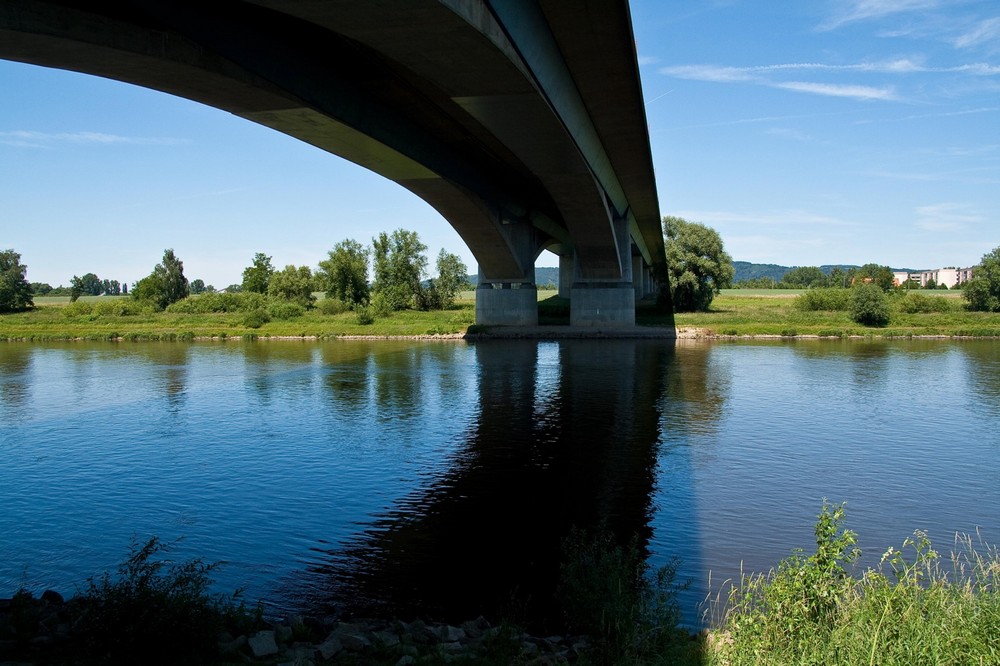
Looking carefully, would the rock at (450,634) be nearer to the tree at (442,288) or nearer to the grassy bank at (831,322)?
the grassy bank at (831,322)

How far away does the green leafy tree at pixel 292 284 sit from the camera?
286ft

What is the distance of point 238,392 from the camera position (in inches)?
1118

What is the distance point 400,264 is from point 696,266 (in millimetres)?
32064

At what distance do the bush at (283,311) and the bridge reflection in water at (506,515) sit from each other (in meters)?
45.7

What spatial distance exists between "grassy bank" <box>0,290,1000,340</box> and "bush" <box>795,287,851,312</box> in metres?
0.85

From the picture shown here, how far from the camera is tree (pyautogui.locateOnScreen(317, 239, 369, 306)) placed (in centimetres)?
8062

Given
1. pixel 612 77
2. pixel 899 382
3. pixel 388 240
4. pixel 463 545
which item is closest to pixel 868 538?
pixel 463 545

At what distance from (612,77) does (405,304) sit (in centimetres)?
5828

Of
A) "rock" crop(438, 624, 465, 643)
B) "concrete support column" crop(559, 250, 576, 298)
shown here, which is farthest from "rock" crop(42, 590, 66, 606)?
"concrete support column" crop(559, 250, 576, 298)

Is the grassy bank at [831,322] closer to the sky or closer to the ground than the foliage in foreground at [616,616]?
closer to the sky

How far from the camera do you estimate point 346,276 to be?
81500 mm

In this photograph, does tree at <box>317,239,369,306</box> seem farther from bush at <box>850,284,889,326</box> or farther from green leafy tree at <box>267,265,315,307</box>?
bush at <box>850,284,889,326</box>

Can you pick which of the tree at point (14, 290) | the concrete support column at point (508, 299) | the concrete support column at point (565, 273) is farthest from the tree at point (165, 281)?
the concrete support column at point (508, 299)

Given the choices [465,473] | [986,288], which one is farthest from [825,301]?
[465,473]
